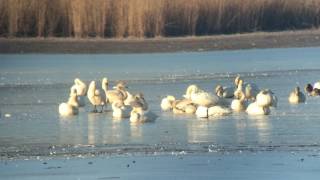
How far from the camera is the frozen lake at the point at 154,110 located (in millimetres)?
11641

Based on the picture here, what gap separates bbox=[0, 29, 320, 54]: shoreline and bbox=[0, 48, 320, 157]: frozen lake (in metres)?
1.95

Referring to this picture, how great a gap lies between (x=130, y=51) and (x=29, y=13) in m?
5.99

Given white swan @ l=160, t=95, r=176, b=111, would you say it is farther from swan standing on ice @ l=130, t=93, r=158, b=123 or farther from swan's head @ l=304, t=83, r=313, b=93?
swan's head @ l=304, t=83, r=313, b=93

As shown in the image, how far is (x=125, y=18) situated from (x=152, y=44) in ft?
7.48

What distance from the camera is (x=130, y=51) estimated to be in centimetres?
2923

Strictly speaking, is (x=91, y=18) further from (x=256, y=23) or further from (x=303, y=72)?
(x=303, y=72)

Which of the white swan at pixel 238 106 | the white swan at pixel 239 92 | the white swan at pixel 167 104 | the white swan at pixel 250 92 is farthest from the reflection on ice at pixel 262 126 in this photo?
the white swan at pixel 250 92

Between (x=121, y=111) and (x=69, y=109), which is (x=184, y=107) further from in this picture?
(x=69, y=109)

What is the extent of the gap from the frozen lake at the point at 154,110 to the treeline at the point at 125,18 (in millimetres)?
5409

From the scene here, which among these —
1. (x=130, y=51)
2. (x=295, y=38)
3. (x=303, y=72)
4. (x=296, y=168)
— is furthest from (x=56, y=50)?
(x=296, y=168)

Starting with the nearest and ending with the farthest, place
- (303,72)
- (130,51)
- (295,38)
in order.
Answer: (303,72) → (130,51) → (295,38)

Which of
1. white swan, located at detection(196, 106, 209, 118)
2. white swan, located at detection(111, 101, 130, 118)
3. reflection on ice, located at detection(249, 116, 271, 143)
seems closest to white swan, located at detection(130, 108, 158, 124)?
white swan, located at detection(111, 101, 130, 118)

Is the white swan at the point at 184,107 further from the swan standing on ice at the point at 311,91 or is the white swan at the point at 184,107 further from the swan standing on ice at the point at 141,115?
the swan standing on ice at the point at 311,91

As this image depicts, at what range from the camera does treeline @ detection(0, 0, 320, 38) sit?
33.0 meters
